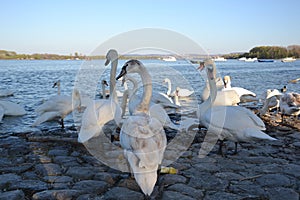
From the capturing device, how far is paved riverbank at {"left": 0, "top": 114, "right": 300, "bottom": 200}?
13.2ft

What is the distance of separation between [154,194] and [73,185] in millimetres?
1158

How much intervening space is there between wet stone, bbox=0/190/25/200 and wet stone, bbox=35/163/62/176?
0.74 metres

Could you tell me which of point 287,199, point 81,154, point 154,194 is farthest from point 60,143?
point 287,199

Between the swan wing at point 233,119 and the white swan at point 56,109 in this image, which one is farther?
the white swan at point 56,109

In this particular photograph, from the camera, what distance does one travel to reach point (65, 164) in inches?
202

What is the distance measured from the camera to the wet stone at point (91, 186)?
13.5 feet

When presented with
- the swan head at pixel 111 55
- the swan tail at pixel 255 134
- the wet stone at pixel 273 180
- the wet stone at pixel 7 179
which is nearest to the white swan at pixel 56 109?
→ the swan head at pixel 111 55

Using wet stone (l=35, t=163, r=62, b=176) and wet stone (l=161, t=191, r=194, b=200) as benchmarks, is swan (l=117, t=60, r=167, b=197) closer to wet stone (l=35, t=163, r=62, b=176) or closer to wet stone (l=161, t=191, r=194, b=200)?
wet stone (l=161, t=191, r=194, b=200)

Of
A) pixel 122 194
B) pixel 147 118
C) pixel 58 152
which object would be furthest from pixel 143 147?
pixel 58 152

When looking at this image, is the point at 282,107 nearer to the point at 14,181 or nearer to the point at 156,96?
the point at 156,96

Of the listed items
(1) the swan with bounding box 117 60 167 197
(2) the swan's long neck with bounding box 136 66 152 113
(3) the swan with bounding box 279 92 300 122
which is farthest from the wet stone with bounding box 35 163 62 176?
(3) the swan with bounding box 279 92 300 122

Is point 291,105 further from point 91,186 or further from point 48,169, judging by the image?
point 48,169

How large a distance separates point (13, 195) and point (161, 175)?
2.06 metres

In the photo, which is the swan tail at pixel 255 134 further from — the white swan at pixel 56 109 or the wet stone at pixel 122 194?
the white swan at pixel 56 109
